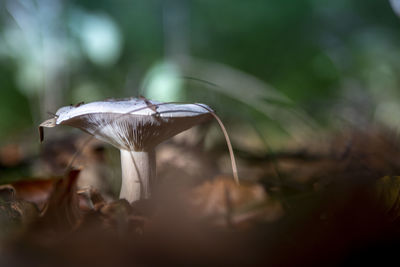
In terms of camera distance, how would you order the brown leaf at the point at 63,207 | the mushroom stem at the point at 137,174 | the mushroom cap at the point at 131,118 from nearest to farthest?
the brown leaf at the point at 63,207, the mushroom cap at the point at 131,118, the mushroom stem at the point at 137,174

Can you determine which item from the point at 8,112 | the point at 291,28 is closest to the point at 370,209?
the point at 8,112

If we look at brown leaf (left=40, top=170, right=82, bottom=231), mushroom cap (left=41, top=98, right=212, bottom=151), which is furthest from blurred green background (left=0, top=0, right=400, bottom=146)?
brown leaf (left=40, top=170, right=82, bottom=231)

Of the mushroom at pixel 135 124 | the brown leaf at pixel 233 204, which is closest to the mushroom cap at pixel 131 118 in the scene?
the mushroom at pixel 135 124

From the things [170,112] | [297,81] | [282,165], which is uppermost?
[297,81]

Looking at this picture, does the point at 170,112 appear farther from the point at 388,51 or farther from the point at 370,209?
the point at 388,51

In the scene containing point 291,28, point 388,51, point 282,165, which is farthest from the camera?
point 291,28

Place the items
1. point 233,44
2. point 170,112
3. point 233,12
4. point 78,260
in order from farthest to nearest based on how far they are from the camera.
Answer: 1. point 233,12
2. point 233,44
3. point 170,112
4. point 78,260

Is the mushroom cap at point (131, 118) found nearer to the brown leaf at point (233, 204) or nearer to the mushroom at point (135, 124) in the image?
the mushroom at point (135, 124)

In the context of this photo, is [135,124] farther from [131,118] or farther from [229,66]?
[229,66]
